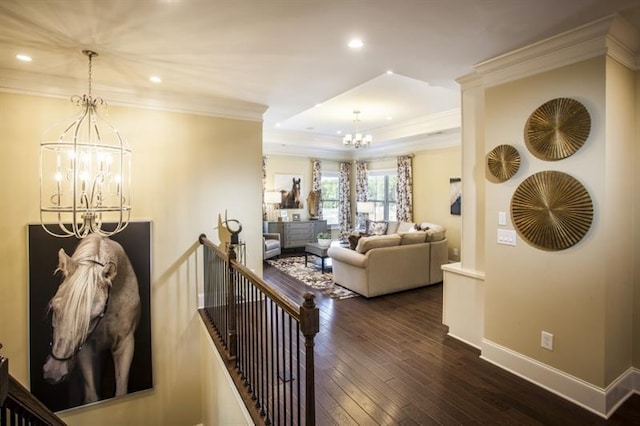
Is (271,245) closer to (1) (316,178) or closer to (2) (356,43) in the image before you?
(1) (316,178)

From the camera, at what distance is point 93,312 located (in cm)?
339

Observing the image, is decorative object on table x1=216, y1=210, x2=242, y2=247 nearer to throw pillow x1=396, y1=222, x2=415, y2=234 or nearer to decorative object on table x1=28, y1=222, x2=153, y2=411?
decorative object on table x1=28, y1=222, x2=153, y2=411

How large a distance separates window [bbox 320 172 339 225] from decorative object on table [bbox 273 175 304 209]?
2.74 feet

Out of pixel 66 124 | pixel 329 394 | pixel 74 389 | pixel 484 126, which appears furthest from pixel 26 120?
pixel 484 126

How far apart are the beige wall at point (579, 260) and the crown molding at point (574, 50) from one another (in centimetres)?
7

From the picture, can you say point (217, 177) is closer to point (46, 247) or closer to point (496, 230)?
point (46, 247)

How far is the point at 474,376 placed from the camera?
9.11 feet

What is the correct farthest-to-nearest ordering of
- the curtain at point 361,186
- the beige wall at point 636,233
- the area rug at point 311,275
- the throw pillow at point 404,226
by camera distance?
the curtain at point 361,186 < the throw pillow at point 404,226 < the area rug at point 311,275 < the beige wall at point 636,233

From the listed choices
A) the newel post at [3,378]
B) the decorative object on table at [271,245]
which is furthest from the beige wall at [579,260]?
the decorative object on table at [271,245]

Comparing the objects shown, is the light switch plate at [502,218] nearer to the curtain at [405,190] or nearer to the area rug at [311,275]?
the area rug at [311,275]

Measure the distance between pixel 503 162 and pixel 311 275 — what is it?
14.1 ft

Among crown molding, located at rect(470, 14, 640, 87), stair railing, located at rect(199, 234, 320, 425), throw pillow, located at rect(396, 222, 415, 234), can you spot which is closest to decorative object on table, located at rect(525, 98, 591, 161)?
crown molding, located at rect(470, 14, 640, 87)

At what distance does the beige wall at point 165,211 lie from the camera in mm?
3080

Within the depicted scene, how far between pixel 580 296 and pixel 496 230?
0.80 m
